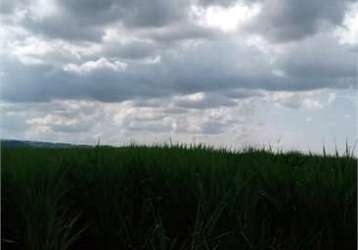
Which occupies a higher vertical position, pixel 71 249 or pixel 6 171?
pixel 6 171

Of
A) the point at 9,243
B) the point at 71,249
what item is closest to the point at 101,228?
the point at 71,249

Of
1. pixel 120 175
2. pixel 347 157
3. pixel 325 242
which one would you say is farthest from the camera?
pixel 347 157

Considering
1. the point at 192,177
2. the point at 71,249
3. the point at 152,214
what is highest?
the point at 192,177

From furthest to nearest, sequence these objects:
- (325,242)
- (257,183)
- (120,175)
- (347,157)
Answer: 1. (347,157)
2. (120,175)
3. (257,183)
4. (325,242)

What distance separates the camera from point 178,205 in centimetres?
468

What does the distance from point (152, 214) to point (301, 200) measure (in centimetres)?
115

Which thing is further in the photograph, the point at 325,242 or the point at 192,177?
the point at 192,177

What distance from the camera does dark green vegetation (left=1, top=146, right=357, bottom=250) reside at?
4336mm

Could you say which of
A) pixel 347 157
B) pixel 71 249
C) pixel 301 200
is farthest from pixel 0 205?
pixel 347 157

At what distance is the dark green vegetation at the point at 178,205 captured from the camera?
4.34m

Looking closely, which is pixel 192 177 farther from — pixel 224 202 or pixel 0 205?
pixel 0 205

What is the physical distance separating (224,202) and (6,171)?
192 centimetres

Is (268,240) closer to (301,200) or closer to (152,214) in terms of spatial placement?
(301,200)

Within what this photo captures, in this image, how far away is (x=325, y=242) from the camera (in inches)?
169
